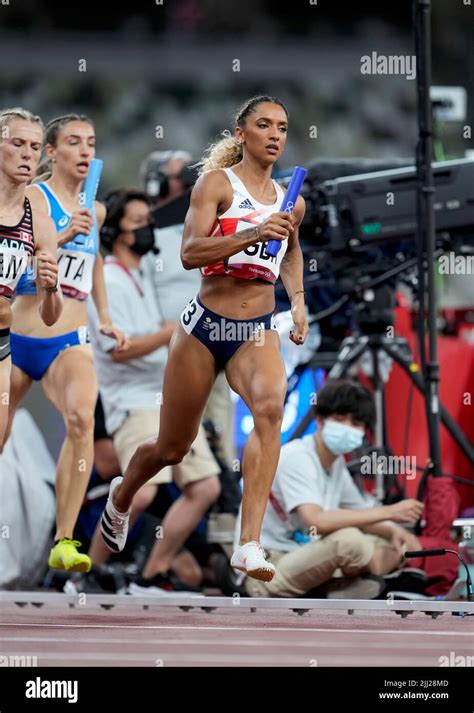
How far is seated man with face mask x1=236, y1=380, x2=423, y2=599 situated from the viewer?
7.56 meters

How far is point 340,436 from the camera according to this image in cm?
777

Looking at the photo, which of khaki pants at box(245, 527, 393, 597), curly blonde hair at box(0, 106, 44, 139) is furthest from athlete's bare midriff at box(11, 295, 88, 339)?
khaki pants at box(245, 527, 393, 597)

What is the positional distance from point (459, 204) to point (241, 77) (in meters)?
4.90

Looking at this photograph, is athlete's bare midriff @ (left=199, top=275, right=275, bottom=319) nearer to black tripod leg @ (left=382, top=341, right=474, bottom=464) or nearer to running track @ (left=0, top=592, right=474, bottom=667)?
running track @ (left=0, top=592, right=474, bottom=667)

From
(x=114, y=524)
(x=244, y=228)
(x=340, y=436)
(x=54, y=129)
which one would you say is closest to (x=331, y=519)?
(x=340, y=436)

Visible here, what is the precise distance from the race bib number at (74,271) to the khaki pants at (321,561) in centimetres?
165

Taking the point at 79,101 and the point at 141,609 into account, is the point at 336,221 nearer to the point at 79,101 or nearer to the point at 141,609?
the point at 141,609

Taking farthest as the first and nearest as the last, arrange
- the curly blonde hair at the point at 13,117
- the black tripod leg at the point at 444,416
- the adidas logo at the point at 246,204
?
1. the black tripod leg at the point at 444,416
2. the curly blonde hair at the point at 13,117
3. the adidas logo at the point at 246,204

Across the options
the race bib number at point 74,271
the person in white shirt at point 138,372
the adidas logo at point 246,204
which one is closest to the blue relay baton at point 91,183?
the race bib number at point 74,271

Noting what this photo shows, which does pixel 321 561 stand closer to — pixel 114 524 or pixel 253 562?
pixel 114 524

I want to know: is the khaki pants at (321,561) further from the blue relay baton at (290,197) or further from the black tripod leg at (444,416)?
the blue relay baton at (290,197)

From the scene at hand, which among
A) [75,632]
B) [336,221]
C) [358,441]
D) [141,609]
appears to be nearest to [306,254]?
[336,221]

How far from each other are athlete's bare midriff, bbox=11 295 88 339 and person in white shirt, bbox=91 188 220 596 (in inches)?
43.0

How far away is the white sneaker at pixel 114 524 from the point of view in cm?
686
